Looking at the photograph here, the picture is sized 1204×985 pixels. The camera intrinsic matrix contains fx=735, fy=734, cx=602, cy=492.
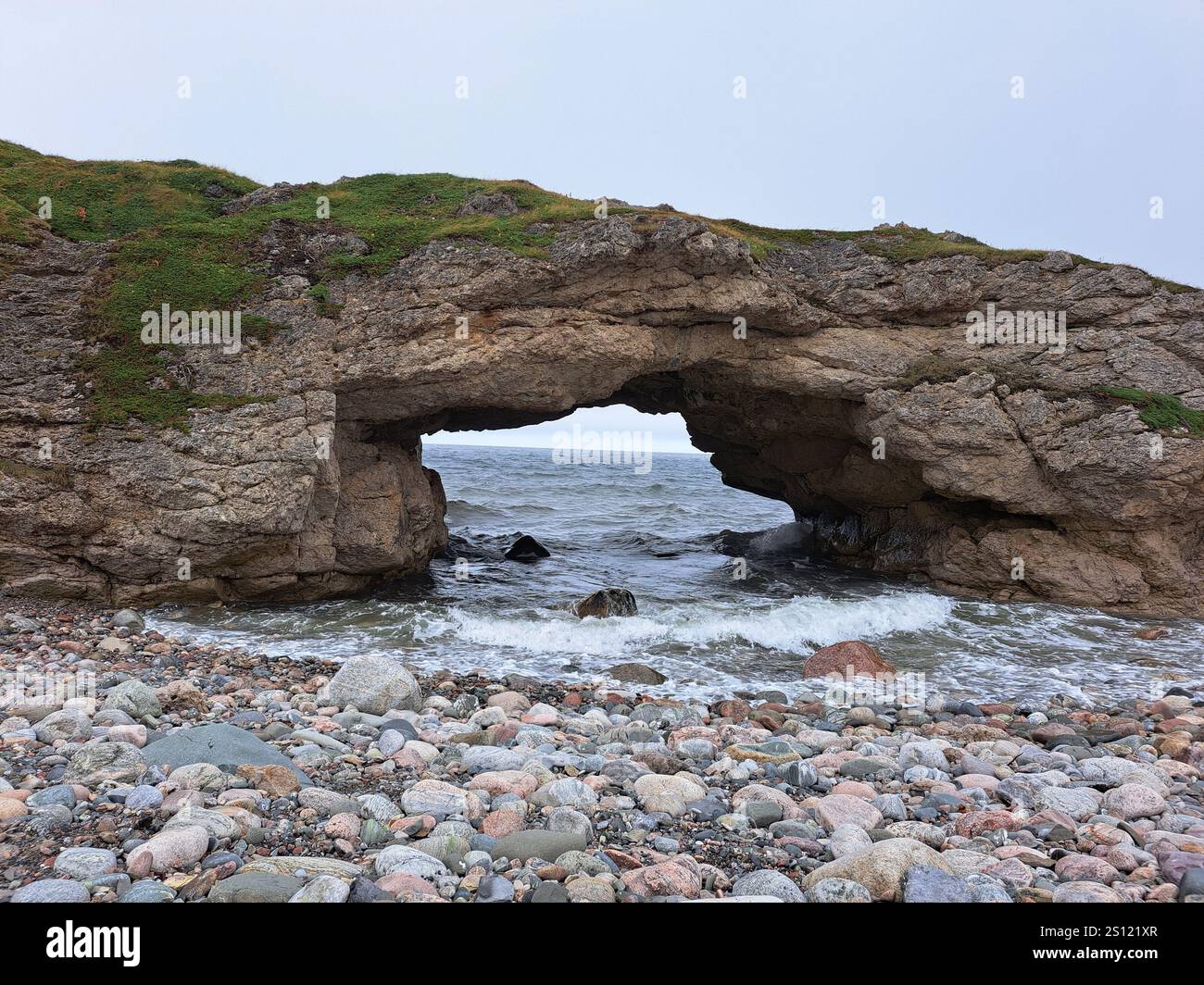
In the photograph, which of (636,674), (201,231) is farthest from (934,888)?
(201,231)

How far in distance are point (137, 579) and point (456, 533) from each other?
1517 centimetres

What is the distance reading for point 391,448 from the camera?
55.5 ft

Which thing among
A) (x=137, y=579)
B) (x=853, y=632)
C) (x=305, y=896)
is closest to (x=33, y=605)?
(x=137, y=579)

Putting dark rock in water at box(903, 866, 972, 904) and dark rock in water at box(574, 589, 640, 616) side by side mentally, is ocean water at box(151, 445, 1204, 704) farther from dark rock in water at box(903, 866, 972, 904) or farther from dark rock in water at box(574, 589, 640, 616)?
Result: dark rock in water at box(903, 866, 972, 904)

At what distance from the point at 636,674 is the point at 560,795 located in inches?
197

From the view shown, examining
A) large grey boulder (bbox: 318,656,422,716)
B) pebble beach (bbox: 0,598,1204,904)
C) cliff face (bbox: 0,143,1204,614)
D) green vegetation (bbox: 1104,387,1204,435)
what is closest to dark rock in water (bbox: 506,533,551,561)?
cliff face (bbox: 0,143,1204,614)

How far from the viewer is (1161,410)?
A: 14703 millimetres

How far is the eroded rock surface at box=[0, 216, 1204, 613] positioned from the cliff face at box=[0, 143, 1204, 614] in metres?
0.05

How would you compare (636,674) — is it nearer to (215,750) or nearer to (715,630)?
(715,630)

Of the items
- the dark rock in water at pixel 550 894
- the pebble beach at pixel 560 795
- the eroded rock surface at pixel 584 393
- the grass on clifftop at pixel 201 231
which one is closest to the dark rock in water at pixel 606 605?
the eroded rock surface at pixel 584 393

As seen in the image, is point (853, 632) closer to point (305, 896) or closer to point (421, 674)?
point (421, 674)

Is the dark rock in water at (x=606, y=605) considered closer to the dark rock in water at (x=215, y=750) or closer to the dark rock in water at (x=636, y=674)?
the dark rock in water at (x=636, y=674)

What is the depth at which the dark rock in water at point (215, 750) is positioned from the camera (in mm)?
6039

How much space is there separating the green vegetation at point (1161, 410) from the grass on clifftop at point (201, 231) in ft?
8.82
